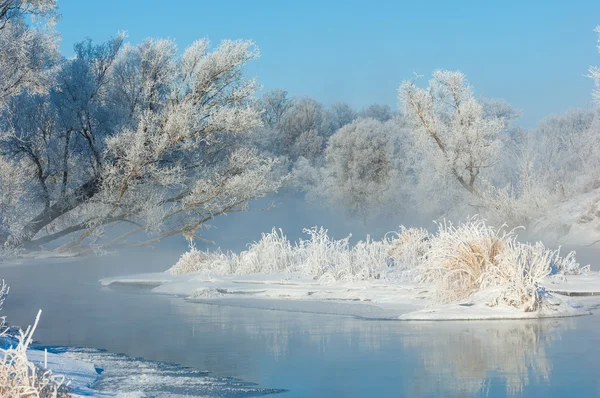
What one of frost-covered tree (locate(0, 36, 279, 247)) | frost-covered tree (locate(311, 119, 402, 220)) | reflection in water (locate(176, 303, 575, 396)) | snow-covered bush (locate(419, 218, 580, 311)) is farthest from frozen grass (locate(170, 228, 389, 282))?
frost-covered tree (locate(311, 119, 402, 220))

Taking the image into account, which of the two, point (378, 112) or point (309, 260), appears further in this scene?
point (378, 112)

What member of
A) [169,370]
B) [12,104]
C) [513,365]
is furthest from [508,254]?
[12,104]

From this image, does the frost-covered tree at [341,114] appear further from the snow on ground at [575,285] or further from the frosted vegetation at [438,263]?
the snow on ground at [575,285]

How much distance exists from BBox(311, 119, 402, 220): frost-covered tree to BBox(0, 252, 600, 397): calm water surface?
23.4 metres

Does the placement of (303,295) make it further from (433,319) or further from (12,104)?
(12,104)

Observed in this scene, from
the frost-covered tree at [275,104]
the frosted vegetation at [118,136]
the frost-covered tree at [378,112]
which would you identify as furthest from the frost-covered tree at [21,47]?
the frost-covered tree at [378,112]

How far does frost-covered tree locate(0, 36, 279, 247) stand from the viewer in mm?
13945

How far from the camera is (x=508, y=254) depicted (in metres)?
9.16

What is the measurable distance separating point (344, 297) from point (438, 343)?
4.16 m

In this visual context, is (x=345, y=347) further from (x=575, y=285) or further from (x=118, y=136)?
(x=118, y=136)

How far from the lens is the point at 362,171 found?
35.8 meters

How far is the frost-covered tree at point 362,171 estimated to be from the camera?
34.4 m

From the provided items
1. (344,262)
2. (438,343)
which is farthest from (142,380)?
(344,262)

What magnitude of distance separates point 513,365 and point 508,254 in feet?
10.6
